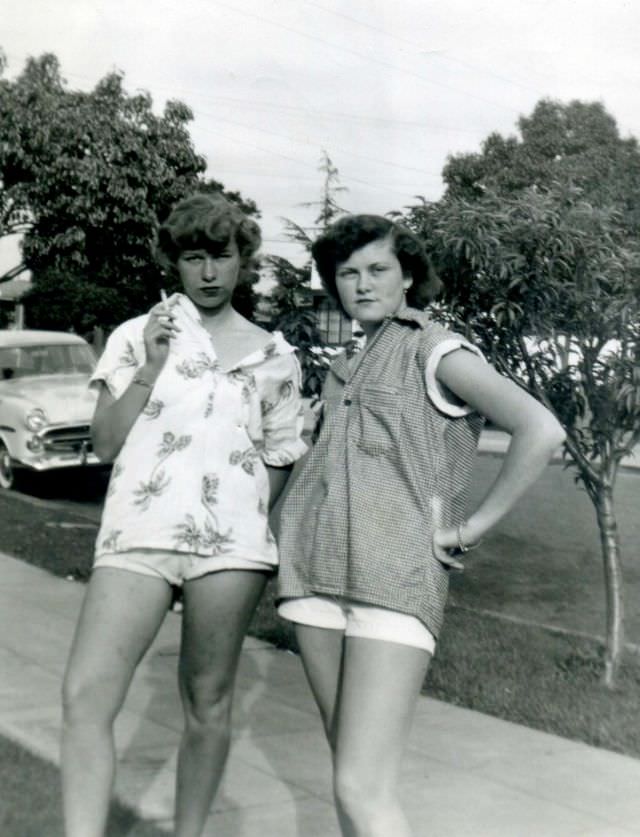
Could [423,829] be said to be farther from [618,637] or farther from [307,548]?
[618,637]

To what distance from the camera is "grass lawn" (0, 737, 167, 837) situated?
12.7 ft

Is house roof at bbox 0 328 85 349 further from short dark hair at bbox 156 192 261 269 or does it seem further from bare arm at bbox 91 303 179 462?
bare arm at bbox 91 303 179 462

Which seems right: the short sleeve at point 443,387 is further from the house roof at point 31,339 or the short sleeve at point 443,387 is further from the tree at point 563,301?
the house roof at point 31,339

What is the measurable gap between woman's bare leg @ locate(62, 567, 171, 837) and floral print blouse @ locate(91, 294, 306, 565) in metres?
0.15

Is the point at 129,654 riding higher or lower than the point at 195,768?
higher

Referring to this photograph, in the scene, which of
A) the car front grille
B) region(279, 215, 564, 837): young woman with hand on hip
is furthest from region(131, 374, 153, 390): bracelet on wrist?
the car front grille

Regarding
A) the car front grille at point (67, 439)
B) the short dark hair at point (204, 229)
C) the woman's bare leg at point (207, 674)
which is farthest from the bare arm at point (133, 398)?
the car front grille at point (67, 439)

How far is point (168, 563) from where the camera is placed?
3.14 m

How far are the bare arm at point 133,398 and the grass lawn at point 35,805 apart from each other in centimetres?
133

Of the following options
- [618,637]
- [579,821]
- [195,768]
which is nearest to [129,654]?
[195,768]

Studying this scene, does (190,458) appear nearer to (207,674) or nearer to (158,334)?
(158,334)

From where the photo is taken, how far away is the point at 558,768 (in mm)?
4609

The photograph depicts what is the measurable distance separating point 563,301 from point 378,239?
2.66 m

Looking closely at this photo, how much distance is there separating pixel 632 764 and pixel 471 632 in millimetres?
2213
